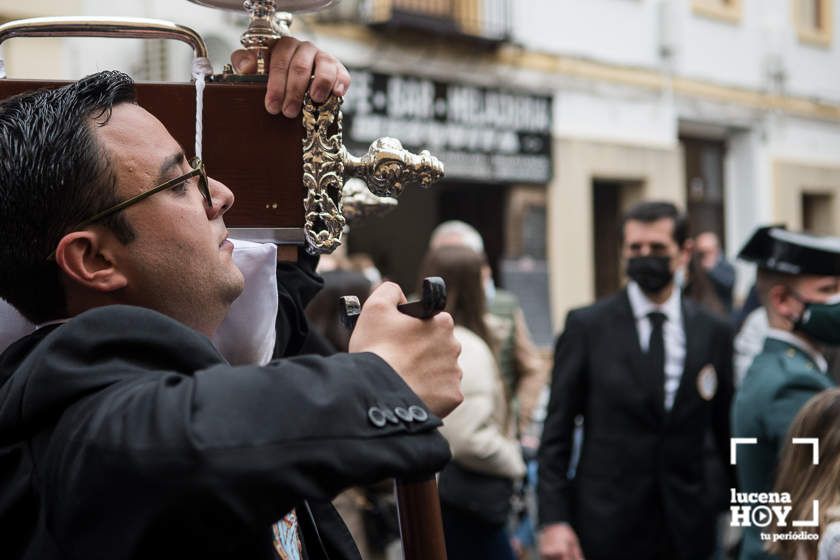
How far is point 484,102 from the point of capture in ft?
38.4

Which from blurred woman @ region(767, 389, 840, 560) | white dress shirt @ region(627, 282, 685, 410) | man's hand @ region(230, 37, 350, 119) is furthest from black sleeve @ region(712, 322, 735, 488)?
man's hand @ region(230, 37, 350, 119)

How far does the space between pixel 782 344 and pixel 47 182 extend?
2.83m

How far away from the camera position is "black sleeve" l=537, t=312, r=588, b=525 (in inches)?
166

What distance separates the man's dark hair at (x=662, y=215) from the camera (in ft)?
15.0

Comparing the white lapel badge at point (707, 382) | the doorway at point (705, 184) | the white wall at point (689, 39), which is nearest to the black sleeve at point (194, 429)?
the white lapel badge at point (707, 382)

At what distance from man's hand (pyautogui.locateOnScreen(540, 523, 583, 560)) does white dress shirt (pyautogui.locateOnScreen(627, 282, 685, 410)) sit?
0.58 m

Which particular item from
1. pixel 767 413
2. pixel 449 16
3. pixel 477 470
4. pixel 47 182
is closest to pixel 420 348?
pixel 47 182

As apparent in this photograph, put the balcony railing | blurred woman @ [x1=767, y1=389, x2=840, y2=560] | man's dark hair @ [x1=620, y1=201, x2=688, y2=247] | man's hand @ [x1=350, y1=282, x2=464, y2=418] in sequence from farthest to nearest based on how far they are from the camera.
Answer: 1. the balcony railing
2. man's dark hair @ [x1=620, y1=201, x2=688, y2=247]
3. blurred woman @ [x1=767, y1=389, x2=840, y2=560]
4. man's hand @ [x1=350, y1=282, x2=464, y2=418]

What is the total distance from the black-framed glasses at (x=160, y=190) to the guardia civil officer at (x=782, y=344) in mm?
2274

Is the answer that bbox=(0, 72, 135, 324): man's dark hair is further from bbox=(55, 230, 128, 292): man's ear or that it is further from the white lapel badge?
the white lapel badge

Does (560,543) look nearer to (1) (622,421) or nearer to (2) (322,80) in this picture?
(1) (622,421)

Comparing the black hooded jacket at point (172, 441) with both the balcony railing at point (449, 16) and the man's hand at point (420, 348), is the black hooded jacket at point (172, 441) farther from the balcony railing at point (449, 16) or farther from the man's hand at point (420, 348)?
the balcony railing at point (449, 16)

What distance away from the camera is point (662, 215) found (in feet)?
15.0

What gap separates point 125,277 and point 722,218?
1455 centimetres
